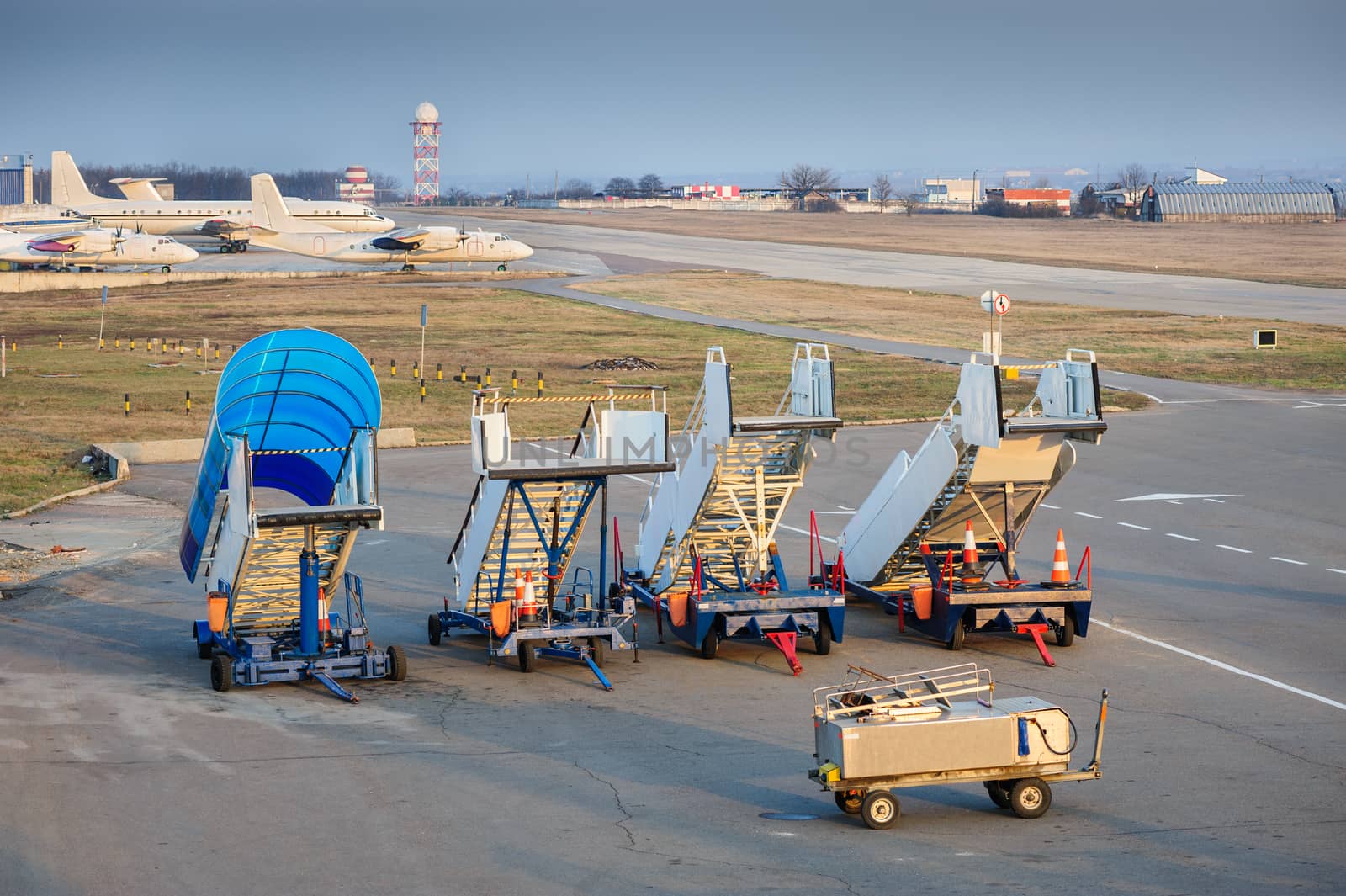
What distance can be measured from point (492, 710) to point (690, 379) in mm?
39544

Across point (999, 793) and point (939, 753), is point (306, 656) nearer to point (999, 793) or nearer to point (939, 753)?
point (939, 753)

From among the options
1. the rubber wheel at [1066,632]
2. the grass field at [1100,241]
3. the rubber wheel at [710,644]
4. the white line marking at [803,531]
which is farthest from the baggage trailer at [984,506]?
the grass field at [1100,241]

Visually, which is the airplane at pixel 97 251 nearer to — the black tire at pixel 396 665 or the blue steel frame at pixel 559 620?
the blue steel frame at pixel 559 620

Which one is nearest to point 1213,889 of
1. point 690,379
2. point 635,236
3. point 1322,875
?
A: point 1322,875

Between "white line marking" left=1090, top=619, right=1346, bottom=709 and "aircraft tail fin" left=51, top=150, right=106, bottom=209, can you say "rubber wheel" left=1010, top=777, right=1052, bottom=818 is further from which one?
"aircraft tail fin" left=51, top=150, right=106, bottom=209

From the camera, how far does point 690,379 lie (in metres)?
58.1

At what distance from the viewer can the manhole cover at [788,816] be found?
585 inches

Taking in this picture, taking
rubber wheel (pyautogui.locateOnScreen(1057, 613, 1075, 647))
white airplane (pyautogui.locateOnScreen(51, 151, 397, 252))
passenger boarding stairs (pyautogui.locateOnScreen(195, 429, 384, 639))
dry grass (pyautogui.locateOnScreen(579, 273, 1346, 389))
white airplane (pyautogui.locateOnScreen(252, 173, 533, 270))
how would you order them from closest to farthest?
passenger boarding stairs (pyautogui.locateOnScreen(195, 429, 384, 639)) → rubber wheel (pyautogui.locateOnScreen(1057, 613, 1075, 647)) → dry grass (pyautogui.locateOnScreen(579, 273, 1346, 389)) → white airplane (pyautogui.locateOnScreen(252, 173, 533, 270)) → white airplane (pyautogui.locateOnScreen(51, 151, 397, 252))

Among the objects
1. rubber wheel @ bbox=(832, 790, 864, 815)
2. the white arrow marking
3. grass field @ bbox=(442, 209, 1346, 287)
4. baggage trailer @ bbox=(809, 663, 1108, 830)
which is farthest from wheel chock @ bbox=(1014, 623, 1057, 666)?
grass field @ bbox=(442, 209, 1346, 287)

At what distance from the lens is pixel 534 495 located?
21.3m

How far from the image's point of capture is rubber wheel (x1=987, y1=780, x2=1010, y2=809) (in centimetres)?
1489

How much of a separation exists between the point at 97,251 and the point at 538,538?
10226 cm

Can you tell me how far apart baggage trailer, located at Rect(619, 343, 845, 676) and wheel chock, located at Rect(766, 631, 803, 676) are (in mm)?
17

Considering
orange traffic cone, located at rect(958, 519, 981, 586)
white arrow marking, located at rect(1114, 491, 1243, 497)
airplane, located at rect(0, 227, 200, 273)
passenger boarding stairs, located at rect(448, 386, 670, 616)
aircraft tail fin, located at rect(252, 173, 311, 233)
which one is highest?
aircraft tail fin, located at rect(252, 173, 311, 233)
